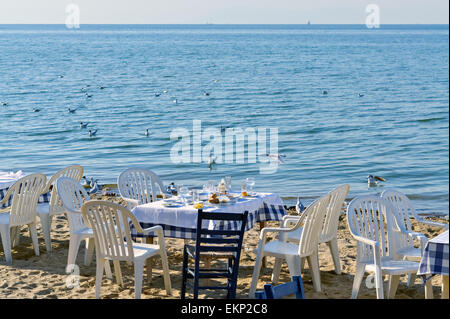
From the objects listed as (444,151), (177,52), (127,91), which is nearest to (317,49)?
(177,52)

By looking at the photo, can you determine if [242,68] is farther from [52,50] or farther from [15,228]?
[15,228]

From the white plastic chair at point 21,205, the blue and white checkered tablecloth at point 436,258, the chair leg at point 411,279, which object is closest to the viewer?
the blue and white checkered tablecloth at point 436,258

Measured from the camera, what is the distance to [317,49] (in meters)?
49.6

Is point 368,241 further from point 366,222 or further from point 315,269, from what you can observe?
point 315,269

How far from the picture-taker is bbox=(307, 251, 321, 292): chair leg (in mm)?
5277

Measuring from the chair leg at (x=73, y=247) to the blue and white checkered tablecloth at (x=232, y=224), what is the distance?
0.54m

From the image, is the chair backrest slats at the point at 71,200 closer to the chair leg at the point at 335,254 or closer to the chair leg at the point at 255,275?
the chair leg at the point at 255,275

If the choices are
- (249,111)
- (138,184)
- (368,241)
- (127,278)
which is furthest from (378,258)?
(249,111)

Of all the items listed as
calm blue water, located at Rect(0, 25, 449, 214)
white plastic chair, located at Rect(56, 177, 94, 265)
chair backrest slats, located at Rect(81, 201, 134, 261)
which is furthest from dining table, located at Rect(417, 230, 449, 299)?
calm blue water, located at Rect(0, 25, 449, 214)

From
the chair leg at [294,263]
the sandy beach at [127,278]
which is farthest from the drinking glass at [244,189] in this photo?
the chair leg at [294,263]

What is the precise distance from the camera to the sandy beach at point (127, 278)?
5297 millimetres

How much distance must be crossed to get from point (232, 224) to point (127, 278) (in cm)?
104

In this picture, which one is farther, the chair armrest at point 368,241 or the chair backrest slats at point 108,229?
the chair backrest slats at point 108,229

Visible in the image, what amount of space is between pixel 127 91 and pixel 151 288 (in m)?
24.7
